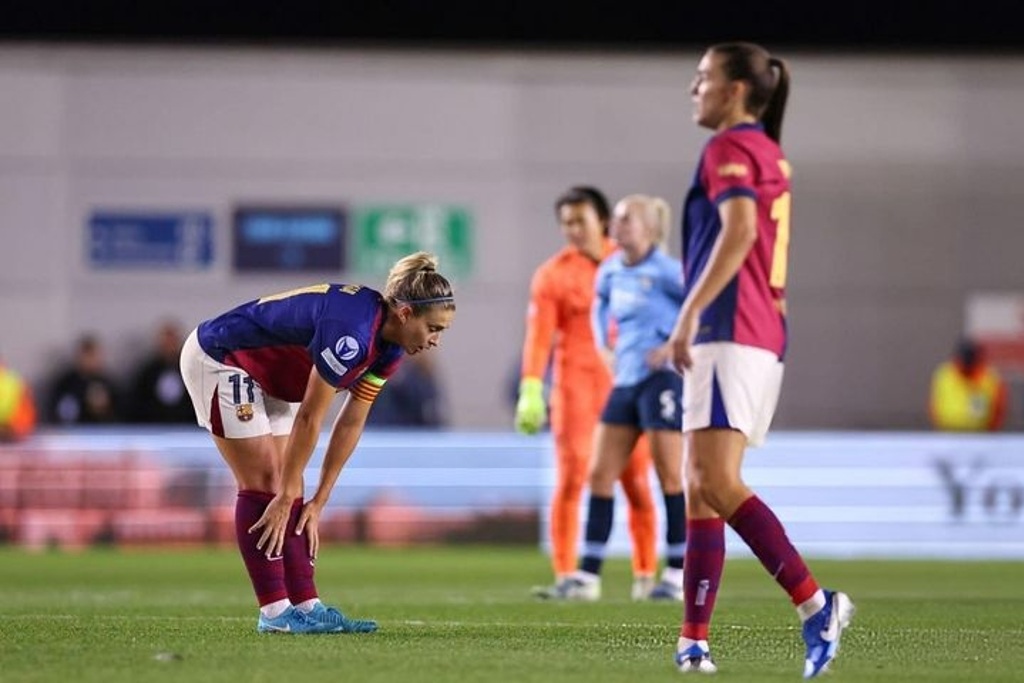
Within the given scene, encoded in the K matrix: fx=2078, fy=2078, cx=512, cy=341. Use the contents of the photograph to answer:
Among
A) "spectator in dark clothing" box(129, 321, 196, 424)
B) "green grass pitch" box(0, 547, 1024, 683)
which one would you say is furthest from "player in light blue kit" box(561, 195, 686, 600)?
"spectator in dark clothing" box(129, 321, 196, 424)

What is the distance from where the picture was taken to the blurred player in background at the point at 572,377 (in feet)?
41.7

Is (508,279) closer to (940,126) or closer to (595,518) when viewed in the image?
(940,126)

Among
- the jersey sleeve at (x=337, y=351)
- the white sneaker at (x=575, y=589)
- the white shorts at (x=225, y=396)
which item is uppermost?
the jersey sleeve at (x=337, y=351)

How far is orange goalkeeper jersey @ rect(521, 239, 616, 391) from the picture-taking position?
12930mm

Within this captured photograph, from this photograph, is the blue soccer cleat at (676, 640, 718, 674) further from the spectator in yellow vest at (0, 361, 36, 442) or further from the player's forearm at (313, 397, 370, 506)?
the spectator in yellow vest at (0, 361, 36, 442)

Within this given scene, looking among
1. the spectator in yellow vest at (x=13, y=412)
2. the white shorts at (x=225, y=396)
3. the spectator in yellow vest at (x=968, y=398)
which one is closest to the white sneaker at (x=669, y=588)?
the white shorts at (x=225, y=396)

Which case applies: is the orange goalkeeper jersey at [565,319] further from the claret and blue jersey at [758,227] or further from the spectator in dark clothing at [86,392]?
the spectator in dark clothing at [86,392]

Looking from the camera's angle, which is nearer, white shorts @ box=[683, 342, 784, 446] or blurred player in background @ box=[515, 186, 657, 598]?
white shorts @ box=[683, 342, 784, 446]

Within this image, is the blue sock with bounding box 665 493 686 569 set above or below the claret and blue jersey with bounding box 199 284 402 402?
below

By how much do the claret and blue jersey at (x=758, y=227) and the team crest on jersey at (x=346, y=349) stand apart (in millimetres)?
1336

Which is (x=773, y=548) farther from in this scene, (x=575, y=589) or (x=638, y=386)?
(x=575, y=589)

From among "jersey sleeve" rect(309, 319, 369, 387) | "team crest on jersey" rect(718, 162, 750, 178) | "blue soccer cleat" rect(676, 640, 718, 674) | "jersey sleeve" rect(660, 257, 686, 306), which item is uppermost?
"team crest on jersey" rect(718, 162, 750, 178)

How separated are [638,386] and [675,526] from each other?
0.96m

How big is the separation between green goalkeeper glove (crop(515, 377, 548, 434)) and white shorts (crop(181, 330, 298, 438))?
4186 millimetres
